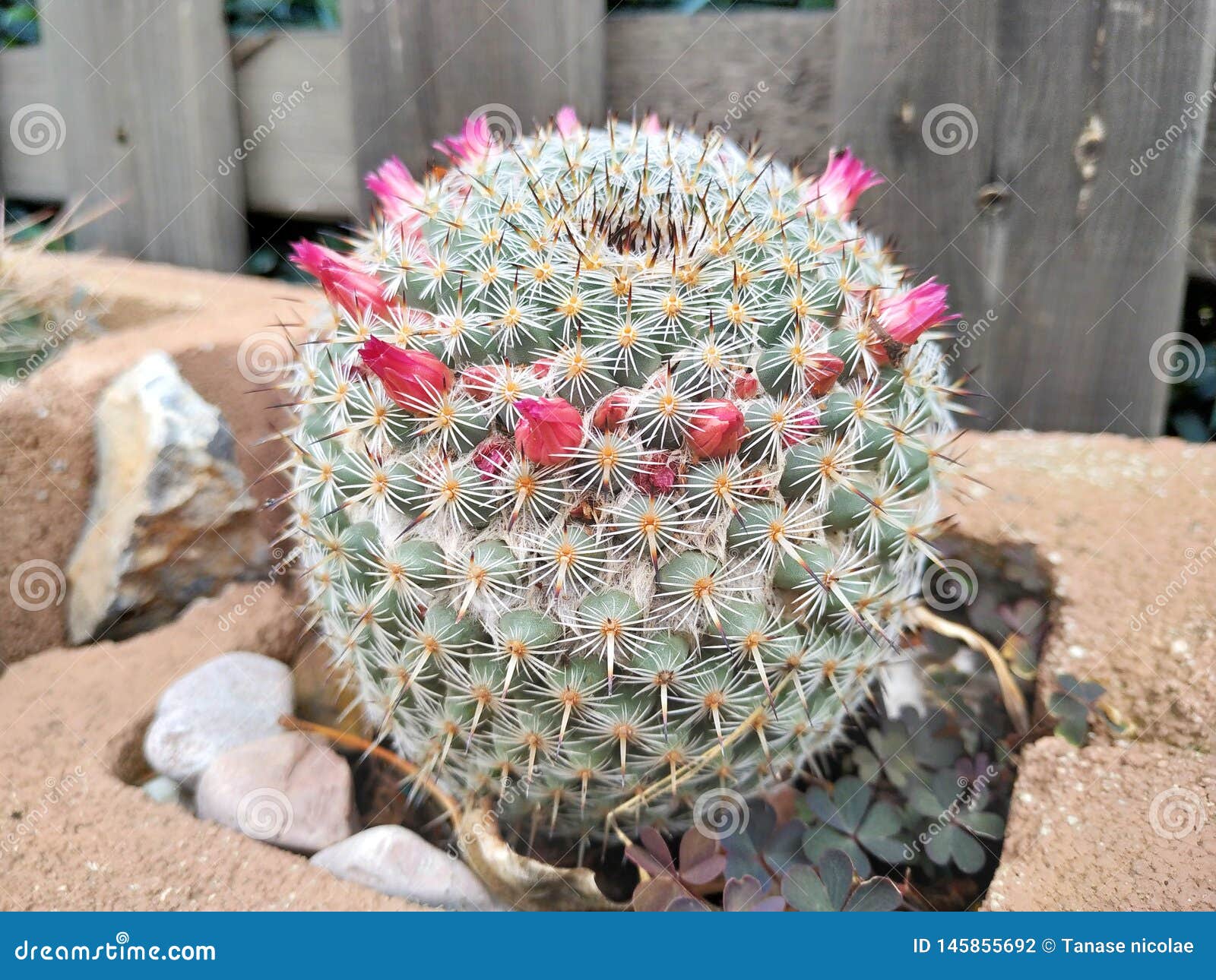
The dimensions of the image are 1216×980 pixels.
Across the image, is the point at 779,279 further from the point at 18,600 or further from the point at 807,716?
the point at 18,600

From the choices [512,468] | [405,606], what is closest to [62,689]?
[405,606]

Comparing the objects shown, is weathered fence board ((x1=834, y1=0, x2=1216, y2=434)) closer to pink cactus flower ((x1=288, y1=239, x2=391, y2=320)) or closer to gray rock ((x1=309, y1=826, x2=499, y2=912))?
pink cactus flower ((x1=288, y1=239, x2=391, y2=320))

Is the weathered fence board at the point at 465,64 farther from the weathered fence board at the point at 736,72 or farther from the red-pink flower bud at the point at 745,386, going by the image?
the red-pink flower bud at the point at 745,386

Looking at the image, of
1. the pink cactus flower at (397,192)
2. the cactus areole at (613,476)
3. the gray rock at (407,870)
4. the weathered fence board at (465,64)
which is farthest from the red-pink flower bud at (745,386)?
the weathered fence board at (465,64)

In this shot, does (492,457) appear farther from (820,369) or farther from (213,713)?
(213,713)

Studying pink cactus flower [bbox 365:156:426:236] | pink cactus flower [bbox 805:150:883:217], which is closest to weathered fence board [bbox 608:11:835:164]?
pink cactus flower [bbox 805:150:883:217]

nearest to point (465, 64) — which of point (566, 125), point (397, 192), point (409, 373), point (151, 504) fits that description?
point (566, 125)
